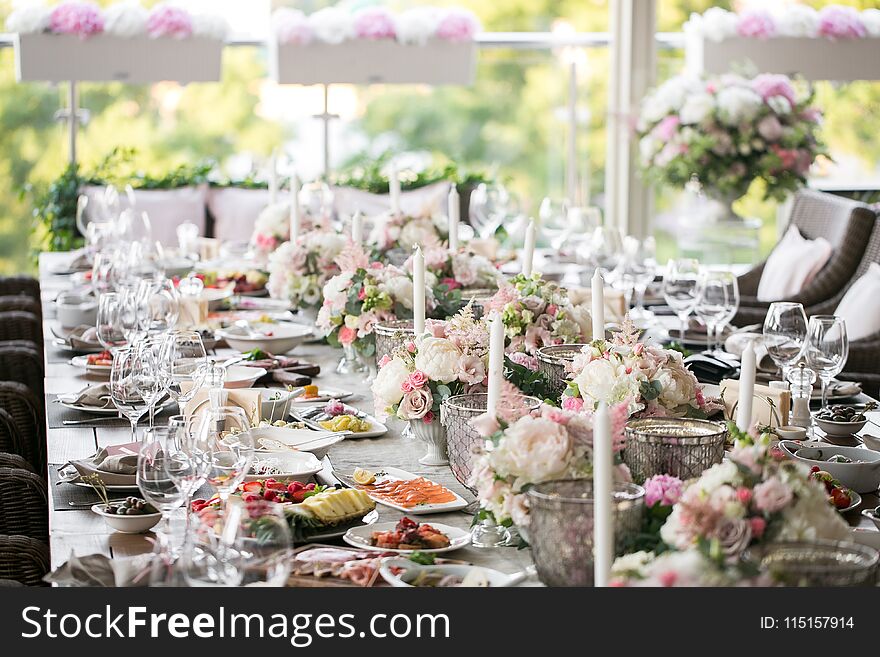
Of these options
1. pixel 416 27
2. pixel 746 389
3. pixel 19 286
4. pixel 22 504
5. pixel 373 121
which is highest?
pixel 416 27

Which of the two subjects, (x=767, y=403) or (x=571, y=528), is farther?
(x=767, y=403)

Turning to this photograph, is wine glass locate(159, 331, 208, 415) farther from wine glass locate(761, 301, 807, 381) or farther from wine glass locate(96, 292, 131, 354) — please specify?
wine glass locate(761, 301, 807, 381)

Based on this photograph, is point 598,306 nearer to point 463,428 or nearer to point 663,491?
point 463,428

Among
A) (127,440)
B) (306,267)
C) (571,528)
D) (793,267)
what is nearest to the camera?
(571,528)

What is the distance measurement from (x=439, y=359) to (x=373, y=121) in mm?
8274

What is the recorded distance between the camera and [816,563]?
4.37ft

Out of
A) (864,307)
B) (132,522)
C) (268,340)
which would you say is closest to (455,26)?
(864,307)

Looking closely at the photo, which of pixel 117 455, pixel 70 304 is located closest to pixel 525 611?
pixel 117 455

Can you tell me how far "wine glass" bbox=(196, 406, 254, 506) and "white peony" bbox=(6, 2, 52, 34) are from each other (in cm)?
478

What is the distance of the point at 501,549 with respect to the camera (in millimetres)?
1767

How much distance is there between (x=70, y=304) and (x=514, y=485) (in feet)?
7.99

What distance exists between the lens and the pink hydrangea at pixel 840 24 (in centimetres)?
638

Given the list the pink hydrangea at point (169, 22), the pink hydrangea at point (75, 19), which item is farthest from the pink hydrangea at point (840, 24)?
the pink hydrangea at point (75, 19)

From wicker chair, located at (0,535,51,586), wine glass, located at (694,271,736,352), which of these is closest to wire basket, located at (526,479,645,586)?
wicker chair, located at (0,535,51,586)
